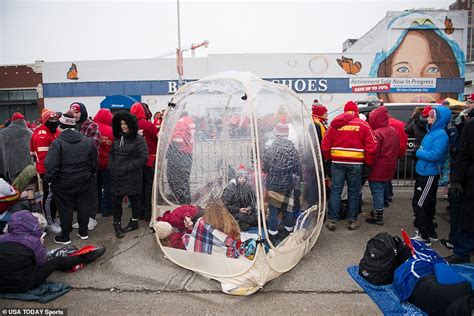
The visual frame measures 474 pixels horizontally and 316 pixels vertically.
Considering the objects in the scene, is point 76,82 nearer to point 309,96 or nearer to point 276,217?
point 309,96

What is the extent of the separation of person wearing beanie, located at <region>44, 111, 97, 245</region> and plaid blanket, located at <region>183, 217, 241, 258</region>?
5.99 ft

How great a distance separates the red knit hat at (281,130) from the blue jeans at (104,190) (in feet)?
10.6

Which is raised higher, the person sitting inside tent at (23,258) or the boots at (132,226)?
the person sitting inside tent at (23,258)

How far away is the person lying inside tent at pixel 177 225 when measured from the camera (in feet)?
12.2

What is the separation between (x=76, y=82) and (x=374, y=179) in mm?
20887

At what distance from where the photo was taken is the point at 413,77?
19.7 meters

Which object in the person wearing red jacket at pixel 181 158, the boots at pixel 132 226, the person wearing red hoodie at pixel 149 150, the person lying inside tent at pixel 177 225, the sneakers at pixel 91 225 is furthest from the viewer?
the person wearing red hoodie at pixel 149 150

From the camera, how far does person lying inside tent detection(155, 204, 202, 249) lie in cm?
371

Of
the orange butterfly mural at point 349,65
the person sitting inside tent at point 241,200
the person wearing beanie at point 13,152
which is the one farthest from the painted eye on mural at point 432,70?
the person wearing beanie at point 13,152

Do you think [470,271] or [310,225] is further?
[310,225]

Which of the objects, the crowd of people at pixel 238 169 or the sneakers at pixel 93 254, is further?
the sneakers at pixel 93 254

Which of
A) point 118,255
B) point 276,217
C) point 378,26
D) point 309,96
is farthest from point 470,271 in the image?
point 378,26

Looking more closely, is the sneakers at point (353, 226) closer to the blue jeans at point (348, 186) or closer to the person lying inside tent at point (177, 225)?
the blue jeans at point (348, 186)

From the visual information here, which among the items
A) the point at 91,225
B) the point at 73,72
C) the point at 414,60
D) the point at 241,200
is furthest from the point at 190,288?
the point at 414,60
